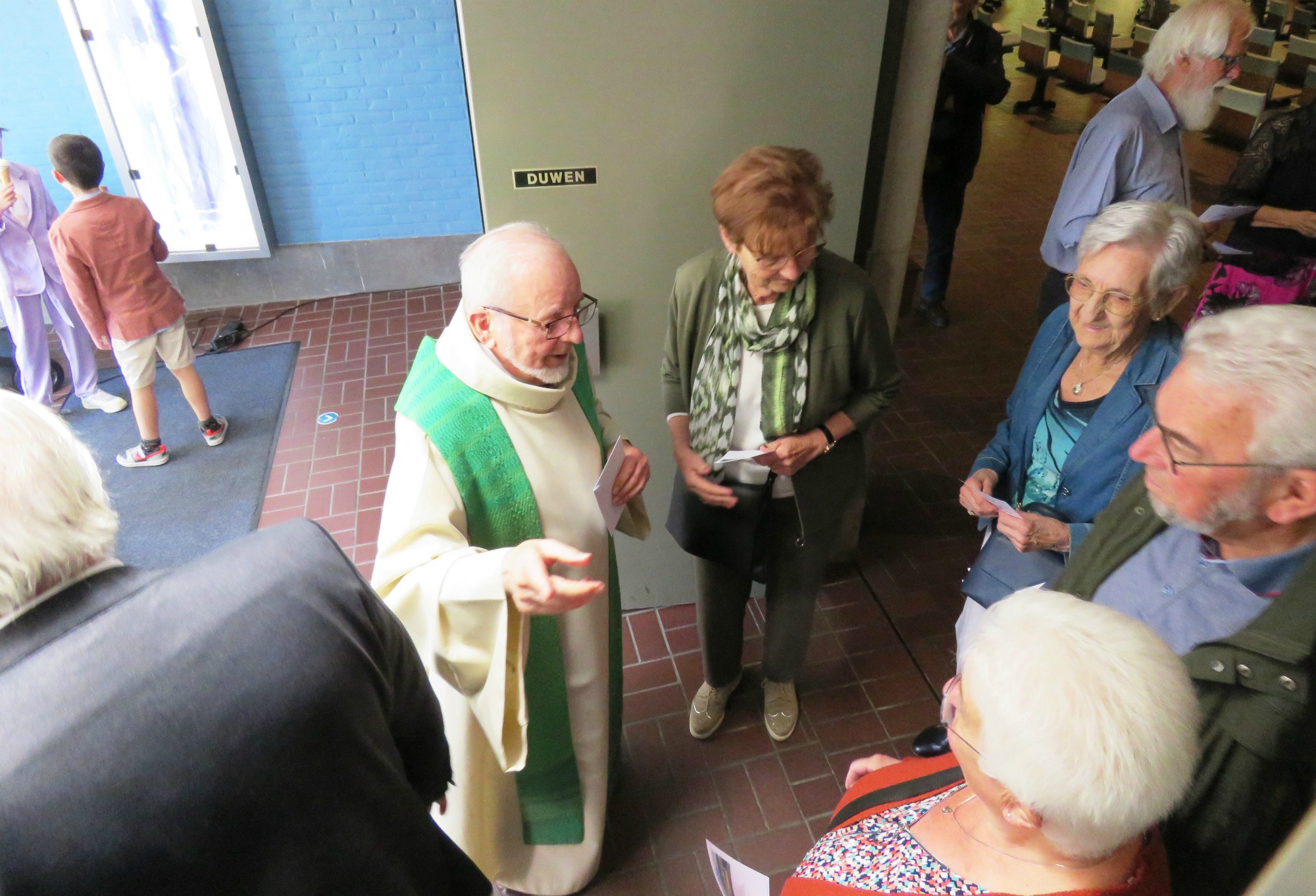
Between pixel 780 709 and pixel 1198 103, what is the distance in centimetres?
277

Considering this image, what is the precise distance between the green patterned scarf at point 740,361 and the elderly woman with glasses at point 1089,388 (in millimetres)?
562

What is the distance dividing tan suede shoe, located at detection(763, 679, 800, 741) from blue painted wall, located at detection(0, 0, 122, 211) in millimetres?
5885

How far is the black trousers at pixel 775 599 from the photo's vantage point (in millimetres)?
2629

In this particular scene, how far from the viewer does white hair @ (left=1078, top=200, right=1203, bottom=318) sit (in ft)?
6.27

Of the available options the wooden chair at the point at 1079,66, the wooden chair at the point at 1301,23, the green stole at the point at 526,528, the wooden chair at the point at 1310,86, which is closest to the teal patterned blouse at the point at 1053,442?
the green stole at the point at 526,528

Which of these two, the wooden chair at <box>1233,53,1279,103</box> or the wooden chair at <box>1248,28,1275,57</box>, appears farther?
the wooden chair at <box>1248,28,1275,57</box>

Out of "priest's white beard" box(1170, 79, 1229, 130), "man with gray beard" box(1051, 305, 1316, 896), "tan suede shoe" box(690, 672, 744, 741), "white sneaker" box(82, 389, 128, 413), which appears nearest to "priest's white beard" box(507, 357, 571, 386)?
"man with gray beard" box(1051, 305, 1316, 896)

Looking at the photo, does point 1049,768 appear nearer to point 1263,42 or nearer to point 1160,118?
point 1160,118

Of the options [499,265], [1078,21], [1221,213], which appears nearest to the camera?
[499,265]

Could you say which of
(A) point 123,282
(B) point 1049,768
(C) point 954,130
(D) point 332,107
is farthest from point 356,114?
(B) point 1049,768

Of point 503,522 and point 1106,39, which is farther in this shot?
point 1106,39

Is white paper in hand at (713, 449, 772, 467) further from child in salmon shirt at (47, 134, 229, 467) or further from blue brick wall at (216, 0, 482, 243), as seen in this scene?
blue brick wall at (216, 0, 482, 243)

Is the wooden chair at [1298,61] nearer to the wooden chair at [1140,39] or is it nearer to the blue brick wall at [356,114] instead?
the wooden chair at [1140,39]

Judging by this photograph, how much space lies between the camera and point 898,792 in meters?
1.50
